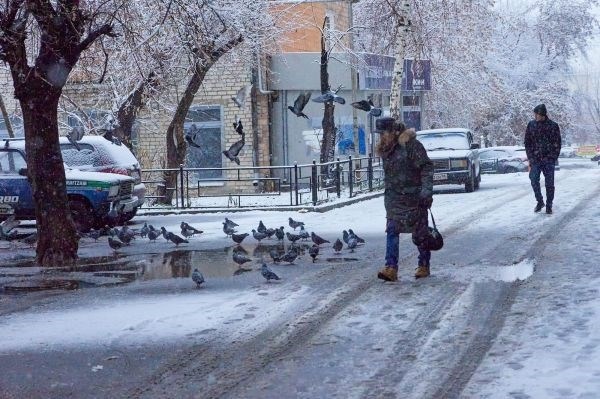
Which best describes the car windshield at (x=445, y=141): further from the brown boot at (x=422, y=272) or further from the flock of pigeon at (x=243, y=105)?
the brown boot at (x=422, y=272)

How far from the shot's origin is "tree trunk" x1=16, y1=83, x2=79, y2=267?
43.8ft

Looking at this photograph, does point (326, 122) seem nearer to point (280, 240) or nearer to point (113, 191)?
point (113, 191)

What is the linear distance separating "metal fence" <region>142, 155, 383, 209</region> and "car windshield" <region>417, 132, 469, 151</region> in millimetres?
3444

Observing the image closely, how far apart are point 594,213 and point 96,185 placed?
344 inches

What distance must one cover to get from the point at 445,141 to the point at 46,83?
17.1m

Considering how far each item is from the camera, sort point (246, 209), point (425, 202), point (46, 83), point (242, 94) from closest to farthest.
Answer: point (425, 202)
point (46, 83)
point (246, 209)
point (242, 94)

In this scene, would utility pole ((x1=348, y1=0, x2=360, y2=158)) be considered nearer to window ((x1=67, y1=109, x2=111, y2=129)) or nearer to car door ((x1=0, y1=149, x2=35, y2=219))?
window ((x1=67, y1=109, x2=111, y2=129))

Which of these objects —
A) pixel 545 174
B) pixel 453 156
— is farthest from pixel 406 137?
pixel 453 156

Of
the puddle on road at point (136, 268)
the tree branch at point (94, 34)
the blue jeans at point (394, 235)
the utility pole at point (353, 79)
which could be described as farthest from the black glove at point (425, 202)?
the utility pole at point (353, 79)

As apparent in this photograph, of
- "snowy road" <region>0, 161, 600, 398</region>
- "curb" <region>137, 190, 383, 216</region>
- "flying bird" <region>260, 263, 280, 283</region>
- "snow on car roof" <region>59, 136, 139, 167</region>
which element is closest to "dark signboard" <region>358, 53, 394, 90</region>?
"curb" <region>137, 190, 383, 216</region>

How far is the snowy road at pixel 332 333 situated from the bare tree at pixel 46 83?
98.2 inches

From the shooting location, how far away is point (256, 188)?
976 inches

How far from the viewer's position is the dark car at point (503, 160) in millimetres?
46031

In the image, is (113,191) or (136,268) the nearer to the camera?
(136,268)
